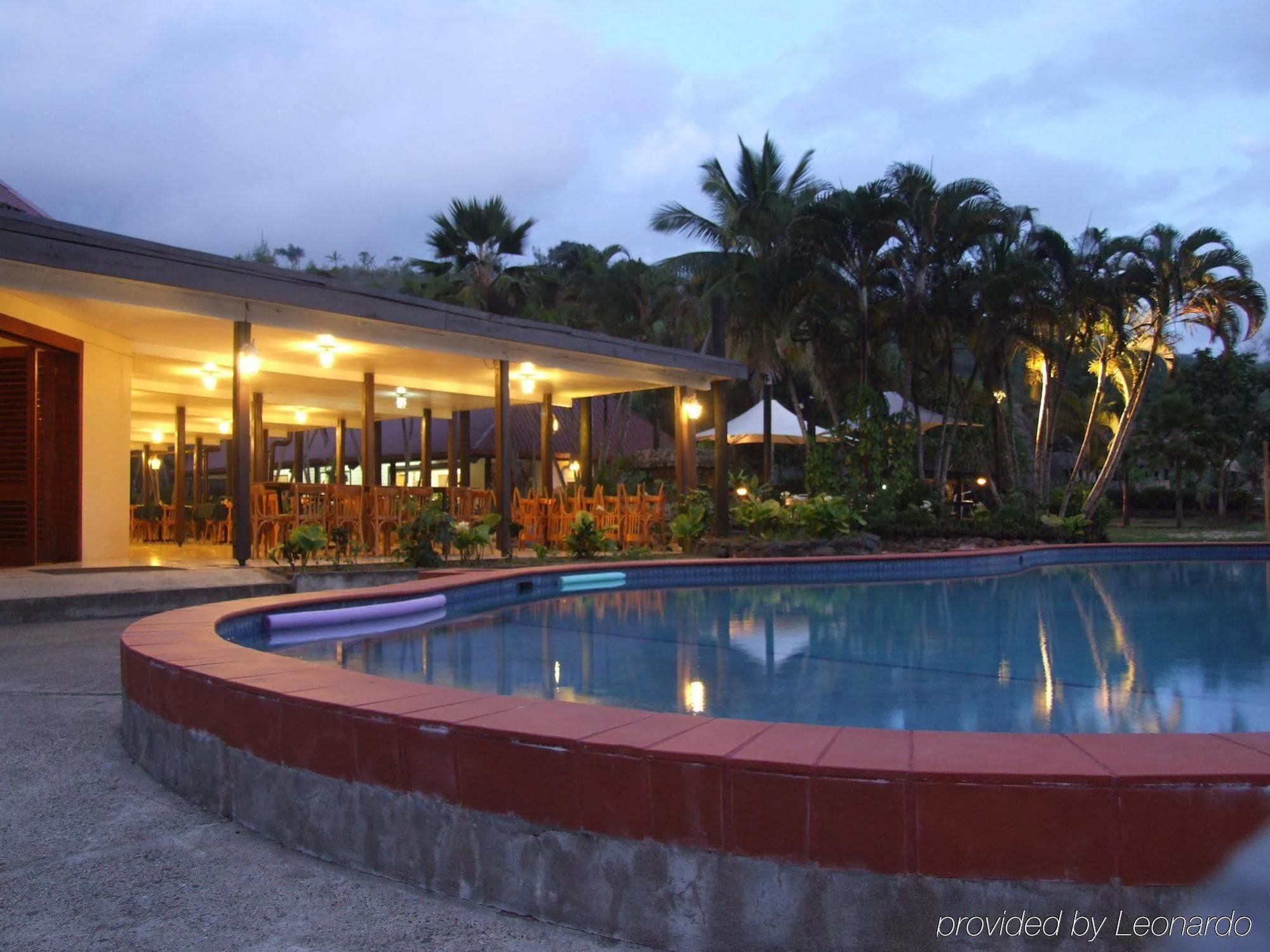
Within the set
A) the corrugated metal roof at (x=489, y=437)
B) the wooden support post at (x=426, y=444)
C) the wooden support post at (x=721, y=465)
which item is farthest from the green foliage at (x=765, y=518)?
the corrugated metal roof at (x=489, y=437)

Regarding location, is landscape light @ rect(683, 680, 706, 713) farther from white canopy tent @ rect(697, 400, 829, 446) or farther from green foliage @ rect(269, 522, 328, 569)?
white canopy tent @ rect(697, 400, 829, 446)

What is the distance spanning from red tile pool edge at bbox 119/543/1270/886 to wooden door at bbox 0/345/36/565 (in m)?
8.80

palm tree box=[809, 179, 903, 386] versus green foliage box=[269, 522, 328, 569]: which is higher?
palm tree box=[809, 179, 903, 386]

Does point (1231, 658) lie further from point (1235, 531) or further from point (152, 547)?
point (1235, 531)

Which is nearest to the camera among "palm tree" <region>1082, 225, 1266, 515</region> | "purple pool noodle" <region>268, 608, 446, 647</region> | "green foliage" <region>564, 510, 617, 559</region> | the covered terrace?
"purple pool noodle" <region>268, 608, 446, 647</region>

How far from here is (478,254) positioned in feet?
81.4

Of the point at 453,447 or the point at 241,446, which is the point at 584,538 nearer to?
the point at 241,446

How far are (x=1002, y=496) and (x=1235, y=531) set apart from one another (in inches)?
319

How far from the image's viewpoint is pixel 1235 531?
23.5 metres

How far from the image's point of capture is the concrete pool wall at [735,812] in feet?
6.38

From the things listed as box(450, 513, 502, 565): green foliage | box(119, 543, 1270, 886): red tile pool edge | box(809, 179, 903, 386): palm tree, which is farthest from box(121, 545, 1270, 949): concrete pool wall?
box(809, 179, 903, 386): palm tree

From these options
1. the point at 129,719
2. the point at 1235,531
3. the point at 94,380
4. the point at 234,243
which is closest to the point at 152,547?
the point at 94,380

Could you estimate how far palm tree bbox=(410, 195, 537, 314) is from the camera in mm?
23969

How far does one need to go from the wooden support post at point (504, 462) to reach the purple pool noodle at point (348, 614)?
421cm
